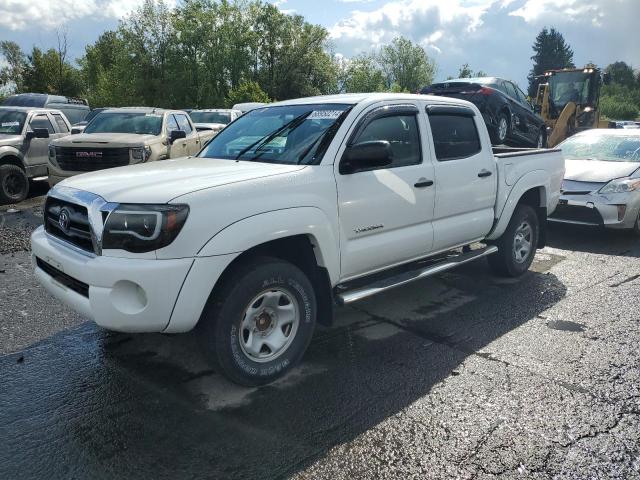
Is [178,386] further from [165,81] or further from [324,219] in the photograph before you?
[165,81]

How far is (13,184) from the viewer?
10430 millimetres

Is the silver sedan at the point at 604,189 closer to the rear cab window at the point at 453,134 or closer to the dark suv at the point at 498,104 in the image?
the dark suv at the point at 498,104

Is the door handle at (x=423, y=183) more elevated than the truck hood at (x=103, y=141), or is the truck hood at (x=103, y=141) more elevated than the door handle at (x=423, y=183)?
the truck hood at (x=103, y=141)

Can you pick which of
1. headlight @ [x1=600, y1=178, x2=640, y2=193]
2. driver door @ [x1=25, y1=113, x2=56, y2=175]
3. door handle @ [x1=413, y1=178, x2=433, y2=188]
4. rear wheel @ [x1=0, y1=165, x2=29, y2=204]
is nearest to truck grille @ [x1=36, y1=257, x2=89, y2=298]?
door handle @ [x1=413, y1=178, x2=433, y2=188]

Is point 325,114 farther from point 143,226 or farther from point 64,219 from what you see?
point 64,219

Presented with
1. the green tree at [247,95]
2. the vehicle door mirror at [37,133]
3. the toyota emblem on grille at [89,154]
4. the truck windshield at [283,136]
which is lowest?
the toyota emblem on grille at [89,154]

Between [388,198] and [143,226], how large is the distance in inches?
76.1

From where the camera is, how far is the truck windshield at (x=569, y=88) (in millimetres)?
17281

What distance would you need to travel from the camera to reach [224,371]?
338 centimetres

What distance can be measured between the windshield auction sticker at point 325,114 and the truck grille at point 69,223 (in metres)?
1.90

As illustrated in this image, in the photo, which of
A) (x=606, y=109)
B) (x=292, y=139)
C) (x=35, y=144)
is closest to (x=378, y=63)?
(x=606, y=109)

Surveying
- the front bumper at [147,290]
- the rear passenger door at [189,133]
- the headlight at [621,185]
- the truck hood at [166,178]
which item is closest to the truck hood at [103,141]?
the rear passenger door at [189,133]

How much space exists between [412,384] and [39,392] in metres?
2.50

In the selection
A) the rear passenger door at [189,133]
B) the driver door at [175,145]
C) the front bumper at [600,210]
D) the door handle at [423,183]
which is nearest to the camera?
the door handle at [423,183]
